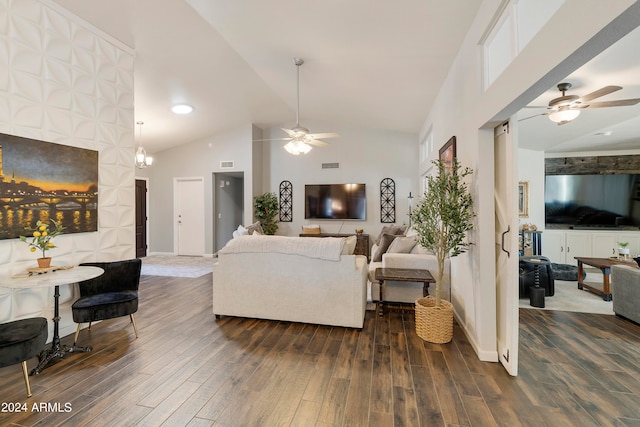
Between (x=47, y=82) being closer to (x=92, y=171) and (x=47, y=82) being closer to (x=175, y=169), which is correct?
(x=92, y=171)

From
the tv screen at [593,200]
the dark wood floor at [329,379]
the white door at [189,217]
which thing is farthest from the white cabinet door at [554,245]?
the white door at [189,217]

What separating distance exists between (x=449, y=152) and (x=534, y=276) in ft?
7.22

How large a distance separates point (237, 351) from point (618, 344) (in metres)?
3.60

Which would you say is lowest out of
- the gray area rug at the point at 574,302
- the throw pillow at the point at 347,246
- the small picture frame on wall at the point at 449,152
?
the gray area rug at the point at 574,302

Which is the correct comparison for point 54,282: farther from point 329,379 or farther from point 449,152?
point 449,152

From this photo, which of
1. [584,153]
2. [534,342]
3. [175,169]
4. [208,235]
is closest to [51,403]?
[534,342]

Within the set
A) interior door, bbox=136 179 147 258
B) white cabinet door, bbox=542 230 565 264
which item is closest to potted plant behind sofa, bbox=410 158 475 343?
white cabinet door, bbox=542 230 565 264

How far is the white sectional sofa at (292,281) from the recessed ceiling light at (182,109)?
11.7 feet

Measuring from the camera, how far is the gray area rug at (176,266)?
18.9 feet

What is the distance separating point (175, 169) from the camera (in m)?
7.68

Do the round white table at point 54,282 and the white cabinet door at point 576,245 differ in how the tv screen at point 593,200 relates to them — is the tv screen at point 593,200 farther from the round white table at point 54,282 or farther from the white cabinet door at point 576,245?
the round white table at point 54,282

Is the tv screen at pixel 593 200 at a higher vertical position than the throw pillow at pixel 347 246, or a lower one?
higher

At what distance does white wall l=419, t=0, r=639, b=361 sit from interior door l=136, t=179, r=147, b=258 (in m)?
7.33

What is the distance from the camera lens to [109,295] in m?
2.93
